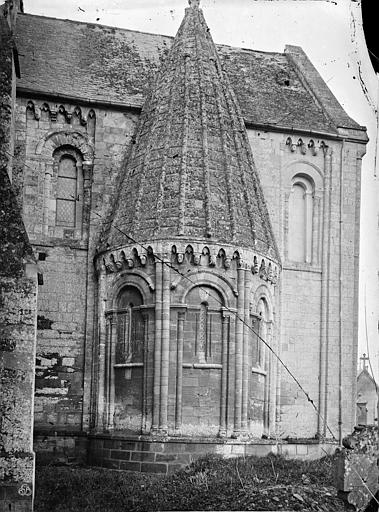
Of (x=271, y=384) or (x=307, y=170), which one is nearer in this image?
(x=271, y=384)

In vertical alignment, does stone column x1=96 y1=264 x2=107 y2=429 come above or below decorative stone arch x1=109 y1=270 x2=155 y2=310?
below

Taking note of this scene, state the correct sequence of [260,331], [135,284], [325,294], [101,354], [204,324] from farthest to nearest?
[325,294] → [260,331] → [101,354] → [135,284] → [204,324]

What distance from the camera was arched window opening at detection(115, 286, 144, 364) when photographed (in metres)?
21.4

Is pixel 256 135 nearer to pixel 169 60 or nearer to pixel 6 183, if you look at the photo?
pixel 169 60

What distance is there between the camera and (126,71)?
2547 cm

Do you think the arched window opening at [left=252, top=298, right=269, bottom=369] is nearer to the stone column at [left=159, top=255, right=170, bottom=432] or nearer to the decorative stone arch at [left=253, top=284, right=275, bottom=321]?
the decorative stone arch at [left=253, top=284, right=275, bottom=321]

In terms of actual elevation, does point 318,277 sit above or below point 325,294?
above

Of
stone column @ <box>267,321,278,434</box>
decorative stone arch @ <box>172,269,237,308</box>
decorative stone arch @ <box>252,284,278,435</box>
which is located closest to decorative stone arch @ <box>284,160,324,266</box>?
decorative stone arch @ <box>252,284,278,435</box>

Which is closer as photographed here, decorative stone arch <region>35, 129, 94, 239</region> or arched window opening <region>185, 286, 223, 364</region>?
arched window opening <region>185, 286, 223, 364</region>

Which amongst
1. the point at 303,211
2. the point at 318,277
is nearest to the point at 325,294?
the point at 318,277

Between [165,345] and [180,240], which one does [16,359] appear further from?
[180,240]

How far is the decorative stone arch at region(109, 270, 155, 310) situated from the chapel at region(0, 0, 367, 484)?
0.06 m

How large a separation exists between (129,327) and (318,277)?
6036mm


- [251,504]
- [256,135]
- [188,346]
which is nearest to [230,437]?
[188,346]
